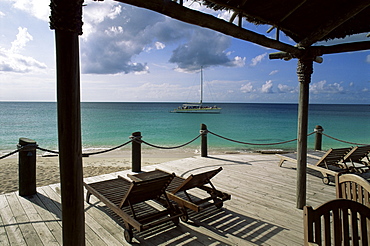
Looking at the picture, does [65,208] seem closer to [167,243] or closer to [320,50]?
[167,243]

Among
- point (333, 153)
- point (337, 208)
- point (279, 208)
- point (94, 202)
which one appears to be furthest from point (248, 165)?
point (337, 208)

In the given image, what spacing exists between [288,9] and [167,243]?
3.39 meters

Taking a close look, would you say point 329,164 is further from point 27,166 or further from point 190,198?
point 27,166

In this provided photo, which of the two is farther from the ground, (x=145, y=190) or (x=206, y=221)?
(x=145, y=190)

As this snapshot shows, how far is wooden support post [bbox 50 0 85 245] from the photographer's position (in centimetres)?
179

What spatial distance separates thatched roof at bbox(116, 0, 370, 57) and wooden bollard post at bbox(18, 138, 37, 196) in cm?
331

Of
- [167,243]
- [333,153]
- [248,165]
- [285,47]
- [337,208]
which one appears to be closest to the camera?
[337,208]

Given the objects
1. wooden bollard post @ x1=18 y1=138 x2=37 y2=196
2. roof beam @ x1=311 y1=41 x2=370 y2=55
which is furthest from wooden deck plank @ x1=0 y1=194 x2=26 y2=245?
roof beam @ x1=311 y1=41 x2=370 y2=55

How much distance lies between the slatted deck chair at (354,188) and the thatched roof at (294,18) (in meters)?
2.08

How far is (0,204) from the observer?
3934 millimetres

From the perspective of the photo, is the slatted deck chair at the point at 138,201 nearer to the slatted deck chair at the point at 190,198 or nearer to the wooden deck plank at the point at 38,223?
the slatted deck chair at the point at 190,198

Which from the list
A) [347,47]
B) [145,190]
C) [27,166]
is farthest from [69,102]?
[347,47]

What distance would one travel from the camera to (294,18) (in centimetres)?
359

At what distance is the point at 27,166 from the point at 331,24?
515 centimetres
